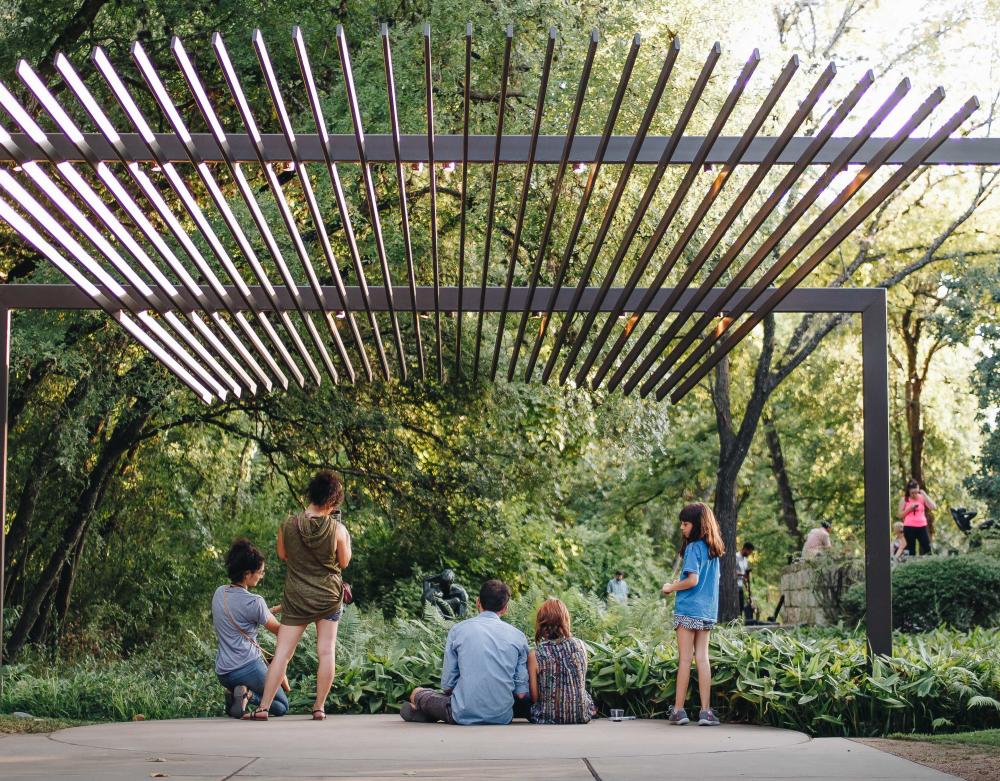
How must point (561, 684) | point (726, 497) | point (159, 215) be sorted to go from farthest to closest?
1. point (726, 497)
2. point (561, 684)
3. point (159, 215)

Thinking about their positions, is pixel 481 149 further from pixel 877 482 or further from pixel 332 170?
pixel 877 482

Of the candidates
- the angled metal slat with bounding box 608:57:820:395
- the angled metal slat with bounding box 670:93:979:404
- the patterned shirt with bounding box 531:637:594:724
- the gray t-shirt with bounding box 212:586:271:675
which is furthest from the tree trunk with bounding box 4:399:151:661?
the angled metal slat with bounding box 670:93:979:404

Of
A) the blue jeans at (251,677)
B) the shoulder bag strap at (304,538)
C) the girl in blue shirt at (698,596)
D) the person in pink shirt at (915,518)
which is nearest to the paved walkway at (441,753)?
the girl in blue shirt at (698,596)

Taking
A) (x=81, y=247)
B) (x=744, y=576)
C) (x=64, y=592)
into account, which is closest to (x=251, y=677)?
(x=81, y=247)

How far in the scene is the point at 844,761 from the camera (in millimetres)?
6535

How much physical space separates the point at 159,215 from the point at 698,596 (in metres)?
4.38

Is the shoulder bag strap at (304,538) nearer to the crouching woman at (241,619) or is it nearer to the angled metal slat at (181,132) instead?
the crouching woman at (241,619)

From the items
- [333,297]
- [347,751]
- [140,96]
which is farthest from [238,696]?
[140,96]

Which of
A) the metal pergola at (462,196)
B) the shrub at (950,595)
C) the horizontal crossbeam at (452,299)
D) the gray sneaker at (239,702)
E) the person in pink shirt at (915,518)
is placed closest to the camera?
the metal pergola at (462,196)

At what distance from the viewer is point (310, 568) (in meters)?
8.63

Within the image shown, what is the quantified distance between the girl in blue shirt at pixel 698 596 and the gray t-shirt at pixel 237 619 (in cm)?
300

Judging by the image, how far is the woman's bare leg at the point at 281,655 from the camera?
28.3 feet

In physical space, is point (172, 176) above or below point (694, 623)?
above

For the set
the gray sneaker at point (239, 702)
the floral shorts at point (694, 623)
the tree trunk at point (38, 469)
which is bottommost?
the gray sneaker at point (239, 702)
